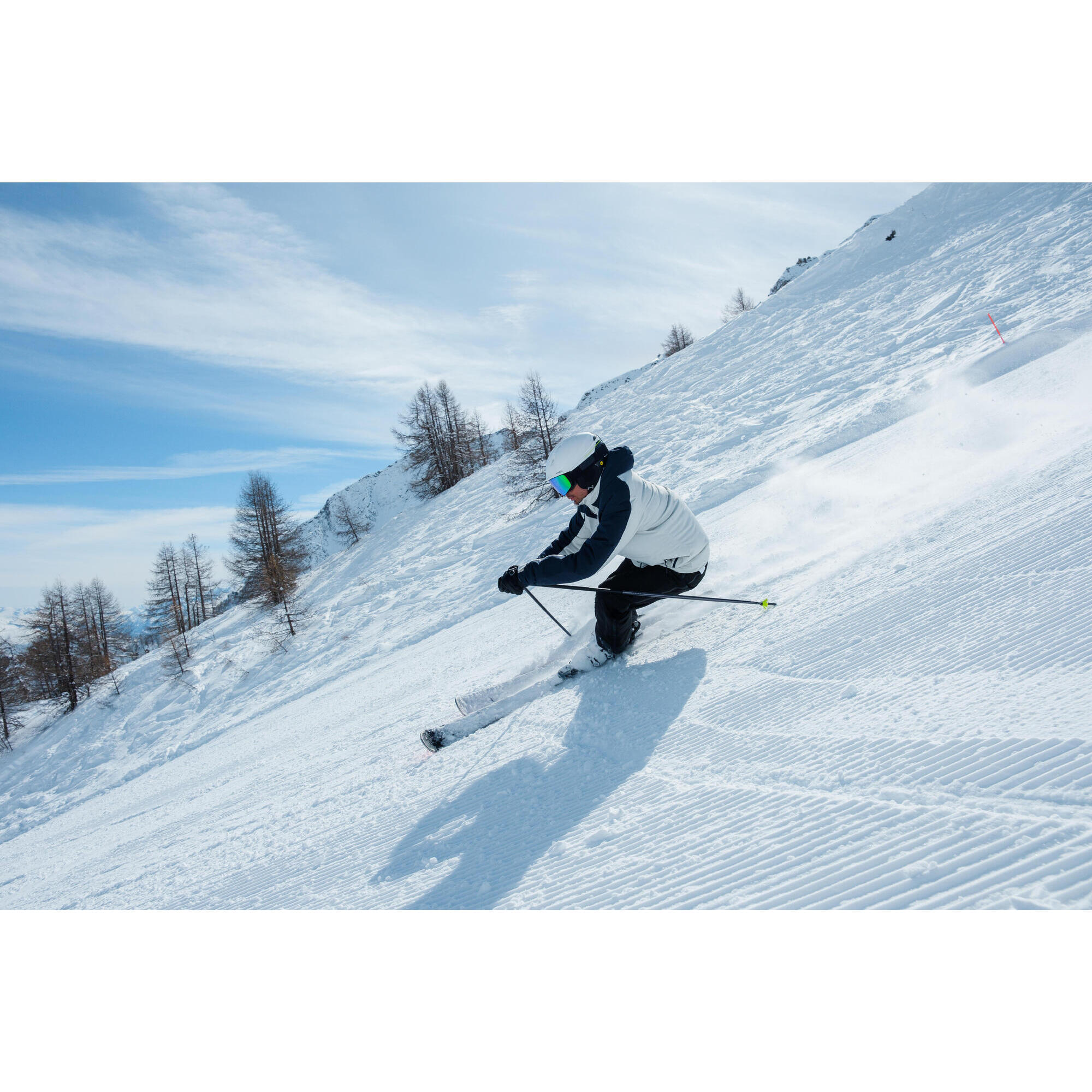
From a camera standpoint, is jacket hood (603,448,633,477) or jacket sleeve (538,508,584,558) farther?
jacket sleeve (538,508,584,558)

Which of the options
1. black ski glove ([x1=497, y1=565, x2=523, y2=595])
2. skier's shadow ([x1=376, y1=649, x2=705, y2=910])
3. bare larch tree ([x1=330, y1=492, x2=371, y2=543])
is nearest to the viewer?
Result: skier's shadow ([x1=376, y1=649, x2=705, y2=910])

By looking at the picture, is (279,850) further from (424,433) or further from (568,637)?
(424,433)

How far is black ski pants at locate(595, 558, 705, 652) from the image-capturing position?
15.6 feet

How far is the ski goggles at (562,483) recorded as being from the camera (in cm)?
410

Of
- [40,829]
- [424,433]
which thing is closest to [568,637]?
[40,829]

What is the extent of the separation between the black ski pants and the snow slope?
0.82 ft

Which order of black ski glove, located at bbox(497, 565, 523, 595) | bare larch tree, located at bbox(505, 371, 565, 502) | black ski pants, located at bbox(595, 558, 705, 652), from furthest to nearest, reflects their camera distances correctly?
bare larch tree, located at bbox(505, 371, 565, 502) → black ski pants, located at bbox(595, 558, 705, 652) → black ski glove, located at bbox(497, 565, 523, 595)

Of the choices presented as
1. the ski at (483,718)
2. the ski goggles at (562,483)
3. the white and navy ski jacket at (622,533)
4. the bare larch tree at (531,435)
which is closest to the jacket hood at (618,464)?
the white and navy ski jacket at (622,533)

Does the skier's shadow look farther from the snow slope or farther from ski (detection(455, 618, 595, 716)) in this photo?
ski (detection(455, 618, 595, 716))

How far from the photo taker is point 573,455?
4059 mm

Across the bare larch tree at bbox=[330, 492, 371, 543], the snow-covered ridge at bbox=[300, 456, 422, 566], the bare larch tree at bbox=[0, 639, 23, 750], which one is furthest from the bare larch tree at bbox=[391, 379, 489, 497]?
the snow-covered ridge at bbox=[300, 456, 422, 566]

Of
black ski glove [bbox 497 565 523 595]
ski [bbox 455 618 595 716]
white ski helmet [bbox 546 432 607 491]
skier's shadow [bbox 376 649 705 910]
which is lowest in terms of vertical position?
skier's shadow [bbox 376 649 705 910]

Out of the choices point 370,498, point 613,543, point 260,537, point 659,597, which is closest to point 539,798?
point 613,543

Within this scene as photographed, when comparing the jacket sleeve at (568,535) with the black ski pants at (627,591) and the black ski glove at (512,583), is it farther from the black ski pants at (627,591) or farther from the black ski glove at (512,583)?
the black ski pants at (627,591)
